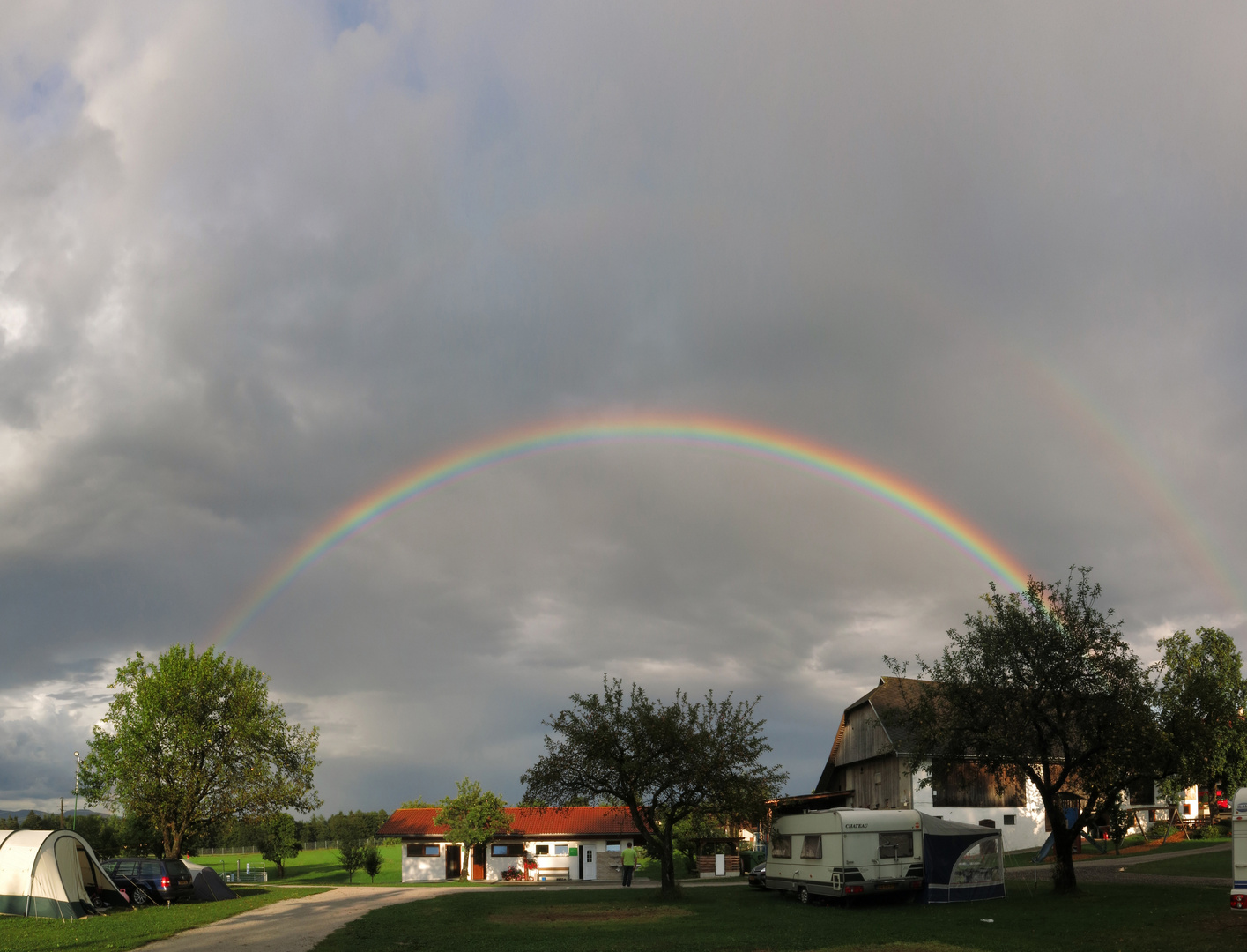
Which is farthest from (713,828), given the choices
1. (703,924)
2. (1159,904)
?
(1159,904)

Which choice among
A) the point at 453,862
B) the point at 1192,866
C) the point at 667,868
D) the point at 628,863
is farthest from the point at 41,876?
the point at 453,862

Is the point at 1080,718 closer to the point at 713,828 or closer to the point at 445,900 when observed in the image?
the point at 713,828

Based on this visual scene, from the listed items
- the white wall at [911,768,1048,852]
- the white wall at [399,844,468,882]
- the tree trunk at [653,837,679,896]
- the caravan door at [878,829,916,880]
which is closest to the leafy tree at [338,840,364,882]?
the white wall at [399,844,468,882]

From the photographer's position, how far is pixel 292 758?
49.8 meters

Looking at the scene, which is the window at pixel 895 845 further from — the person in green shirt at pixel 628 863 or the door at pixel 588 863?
the door at pixel 588 863

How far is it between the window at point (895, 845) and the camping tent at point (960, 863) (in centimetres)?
48

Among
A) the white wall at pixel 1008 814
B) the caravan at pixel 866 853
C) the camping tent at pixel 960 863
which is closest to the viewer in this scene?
the caravan at pixel 866 853

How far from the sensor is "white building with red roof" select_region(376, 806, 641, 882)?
6334cm

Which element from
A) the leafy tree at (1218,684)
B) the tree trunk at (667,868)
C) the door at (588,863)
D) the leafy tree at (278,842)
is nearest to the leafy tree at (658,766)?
the tree trunk at (667,868)

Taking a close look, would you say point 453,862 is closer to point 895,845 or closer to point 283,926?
point 895,845

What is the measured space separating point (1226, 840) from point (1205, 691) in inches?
1124

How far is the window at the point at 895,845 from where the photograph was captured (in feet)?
94.3

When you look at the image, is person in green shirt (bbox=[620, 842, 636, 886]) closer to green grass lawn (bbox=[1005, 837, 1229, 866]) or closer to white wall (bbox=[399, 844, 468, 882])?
green grass lawn (bbox=[1005, 837, 1229, 866])

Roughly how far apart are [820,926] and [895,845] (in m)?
7.32
